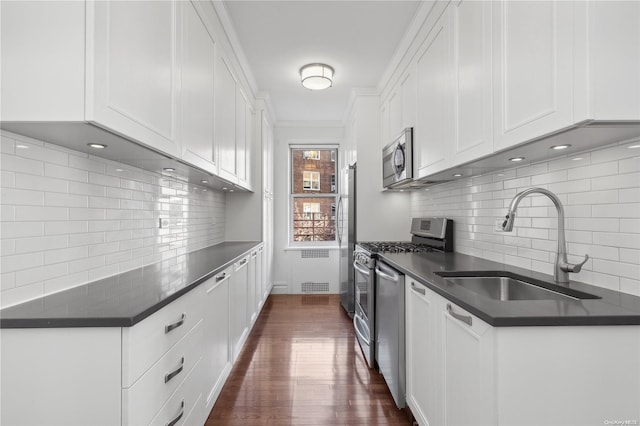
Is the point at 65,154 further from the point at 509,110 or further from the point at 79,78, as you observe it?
the point at 509,110

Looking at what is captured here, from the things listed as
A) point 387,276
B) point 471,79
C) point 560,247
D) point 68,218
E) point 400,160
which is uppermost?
point 471,79

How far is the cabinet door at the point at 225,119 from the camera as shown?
93.2 inches

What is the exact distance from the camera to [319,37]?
2.70 metres

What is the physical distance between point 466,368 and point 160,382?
3.69ft

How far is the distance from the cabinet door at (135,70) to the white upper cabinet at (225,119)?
75 centimetres

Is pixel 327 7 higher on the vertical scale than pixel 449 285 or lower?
higher

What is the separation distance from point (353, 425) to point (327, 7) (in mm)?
2732

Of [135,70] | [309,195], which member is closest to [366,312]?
[135,70]

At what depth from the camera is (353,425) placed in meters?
1.84

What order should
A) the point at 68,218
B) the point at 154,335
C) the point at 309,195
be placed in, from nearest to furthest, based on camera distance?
the point at 154,335, the point at 68,218, the point at 309,195

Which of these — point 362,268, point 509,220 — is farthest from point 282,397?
point 509,220

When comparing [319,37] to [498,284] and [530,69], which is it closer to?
[530,69]

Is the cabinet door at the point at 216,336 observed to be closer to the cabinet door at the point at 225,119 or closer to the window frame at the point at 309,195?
the cabinet door at the point at 225,119

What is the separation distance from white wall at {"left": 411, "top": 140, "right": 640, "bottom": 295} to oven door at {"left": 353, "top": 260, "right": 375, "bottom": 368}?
2.72 feet
